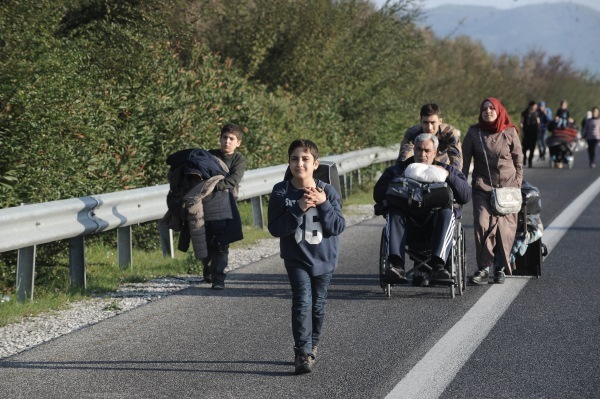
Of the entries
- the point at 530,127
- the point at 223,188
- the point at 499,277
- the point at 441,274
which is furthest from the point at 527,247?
the point at 530,127

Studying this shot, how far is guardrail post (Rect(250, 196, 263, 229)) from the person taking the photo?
15.6m

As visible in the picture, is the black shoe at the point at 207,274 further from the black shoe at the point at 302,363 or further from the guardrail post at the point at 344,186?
the guardrail post at the point at 344,186

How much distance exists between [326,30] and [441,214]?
47.7ft

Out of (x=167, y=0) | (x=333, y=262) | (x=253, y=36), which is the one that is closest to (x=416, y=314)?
(x=333, y=262)

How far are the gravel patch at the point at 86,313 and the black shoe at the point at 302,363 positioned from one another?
2.04m

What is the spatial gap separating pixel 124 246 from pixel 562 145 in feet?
70.8

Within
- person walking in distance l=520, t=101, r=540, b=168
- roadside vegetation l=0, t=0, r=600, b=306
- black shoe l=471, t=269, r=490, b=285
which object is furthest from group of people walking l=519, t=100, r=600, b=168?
black shoe l=471, t=269, r=490, b=285

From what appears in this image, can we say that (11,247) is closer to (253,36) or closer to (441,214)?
(441,214)

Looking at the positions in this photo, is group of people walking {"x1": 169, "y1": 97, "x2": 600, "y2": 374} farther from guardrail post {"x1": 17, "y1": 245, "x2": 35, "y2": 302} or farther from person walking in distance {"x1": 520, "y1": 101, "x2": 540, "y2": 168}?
person walking in distance {"x1": 520, "y1": 101, "x2": 540, "y2": 168}

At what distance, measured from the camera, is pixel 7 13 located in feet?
43.4

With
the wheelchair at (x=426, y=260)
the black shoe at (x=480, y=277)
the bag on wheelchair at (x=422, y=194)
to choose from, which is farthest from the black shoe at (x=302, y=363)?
the black shoe at (x=480, y=277)

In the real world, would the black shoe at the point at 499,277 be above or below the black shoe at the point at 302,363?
above

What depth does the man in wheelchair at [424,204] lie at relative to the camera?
10.1 m

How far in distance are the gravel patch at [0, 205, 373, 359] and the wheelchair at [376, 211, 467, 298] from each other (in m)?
1.96
